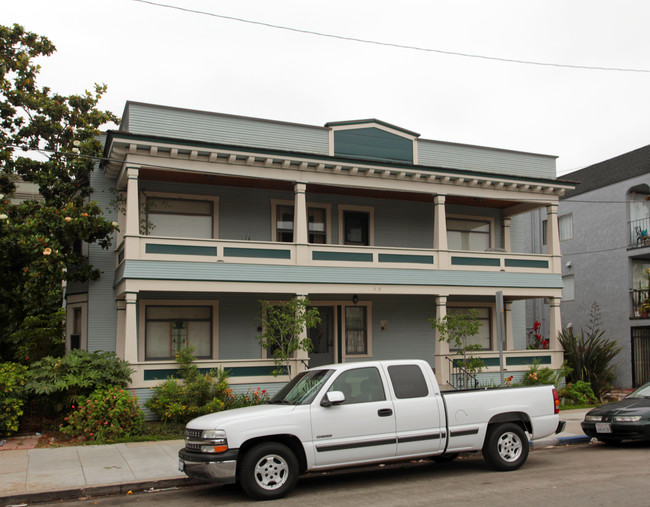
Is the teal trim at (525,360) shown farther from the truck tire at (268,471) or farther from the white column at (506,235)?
the truck tire at (268,471)

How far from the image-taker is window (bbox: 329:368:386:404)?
360 inches

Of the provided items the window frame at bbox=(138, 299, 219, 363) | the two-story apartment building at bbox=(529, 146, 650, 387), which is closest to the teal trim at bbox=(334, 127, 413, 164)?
the window frame at bbox=(138, 299, 219, 363)

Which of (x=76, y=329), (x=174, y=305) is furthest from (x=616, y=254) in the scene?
(x=76, y=329)

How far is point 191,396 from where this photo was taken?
15.0m

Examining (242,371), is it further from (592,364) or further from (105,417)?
(592,364)

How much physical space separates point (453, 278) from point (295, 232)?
4.98 metres

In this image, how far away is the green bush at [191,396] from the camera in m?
14.6

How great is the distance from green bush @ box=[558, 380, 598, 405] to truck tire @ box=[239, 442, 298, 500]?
1241 centimetres

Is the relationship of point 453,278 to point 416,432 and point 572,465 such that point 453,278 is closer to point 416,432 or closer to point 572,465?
point 572,465

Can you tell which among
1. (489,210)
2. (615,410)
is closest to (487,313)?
(489,210)

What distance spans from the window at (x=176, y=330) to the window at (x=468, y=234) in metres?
8.42

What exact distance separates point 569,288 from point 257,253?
1685cm

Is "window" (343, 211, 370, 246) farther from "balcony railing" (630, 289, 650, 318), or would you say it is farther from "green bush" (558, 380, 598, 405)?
"balcony railing" (630, 289, 650, 318)

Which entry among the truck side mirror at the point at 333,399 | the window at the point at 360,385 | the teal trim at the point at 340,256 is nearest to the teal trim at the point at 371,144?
the teal trim at the point at 340,256
